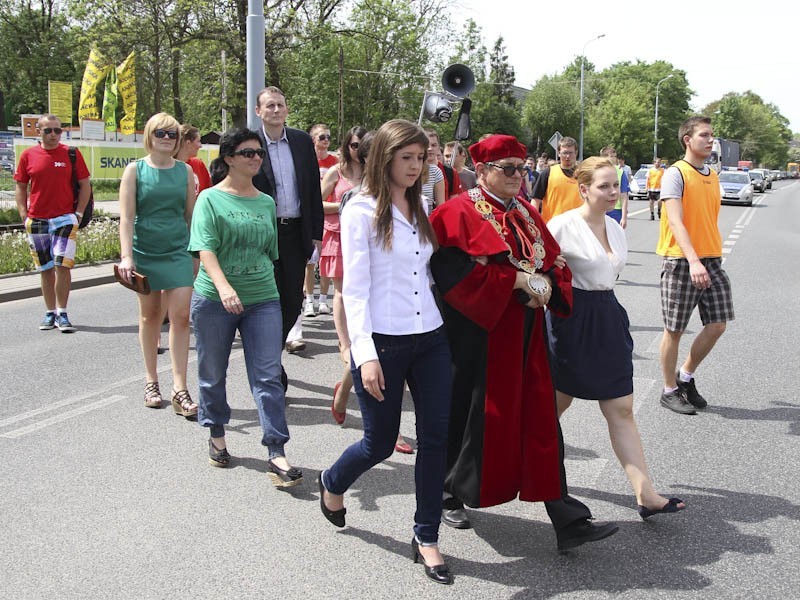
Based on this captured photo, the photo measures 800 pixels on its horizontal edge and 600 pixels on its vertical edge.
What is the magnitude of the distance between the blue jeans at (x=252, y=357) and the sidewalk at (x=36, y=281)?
6.63m

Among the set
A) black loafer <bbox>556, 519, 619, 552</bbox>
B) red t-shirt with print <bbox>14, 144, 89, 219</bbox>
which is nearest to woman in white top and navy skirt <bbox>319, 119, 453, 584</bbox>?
black loafer <bbox>556, 519, 619, 552</bbox>

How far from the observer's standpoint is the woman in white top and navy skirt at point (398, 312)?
3088 millimetres

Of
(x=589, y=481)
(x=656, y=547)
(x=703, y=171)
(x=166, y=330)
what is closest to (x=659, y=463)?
(x=589, y=481)

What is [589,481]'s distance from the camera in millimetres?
4215

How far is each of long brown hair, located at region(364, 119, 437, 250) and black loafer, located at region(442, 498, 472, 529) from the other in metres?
1.21

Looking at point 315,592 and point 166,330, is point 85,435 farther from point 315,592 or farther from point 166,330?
point 166,330

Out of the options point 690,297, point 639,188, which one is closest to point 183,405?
point 690,297

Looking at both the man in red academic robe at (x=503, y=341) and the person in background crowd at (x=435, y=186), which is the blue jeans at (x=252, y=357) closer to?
the man in red academic robe at (x=503, y=341)

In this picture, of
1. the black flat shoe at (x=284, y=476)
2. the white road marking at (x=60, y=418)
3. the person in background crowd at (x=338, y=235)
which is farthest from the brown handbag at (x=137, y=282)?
the black flat shoe at (x=284, y=476)

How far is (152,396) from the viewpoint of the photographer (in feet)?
18.1

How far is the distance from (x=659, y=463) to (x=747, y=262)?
428 inches

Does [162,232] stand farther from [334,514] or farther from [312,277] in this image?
[312,277]

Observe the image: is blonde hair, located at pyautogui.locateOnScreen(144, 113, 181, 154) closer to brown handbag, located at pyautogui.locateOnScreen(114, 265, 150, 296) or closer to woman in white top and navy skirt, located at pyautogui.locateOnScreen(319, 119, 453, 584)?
brown handbag, located at pyautogui.locateOnScreen(114, 265, 150, 296)

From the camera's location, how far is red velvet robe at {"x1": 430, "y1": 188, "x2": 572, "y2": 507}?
126 inches
